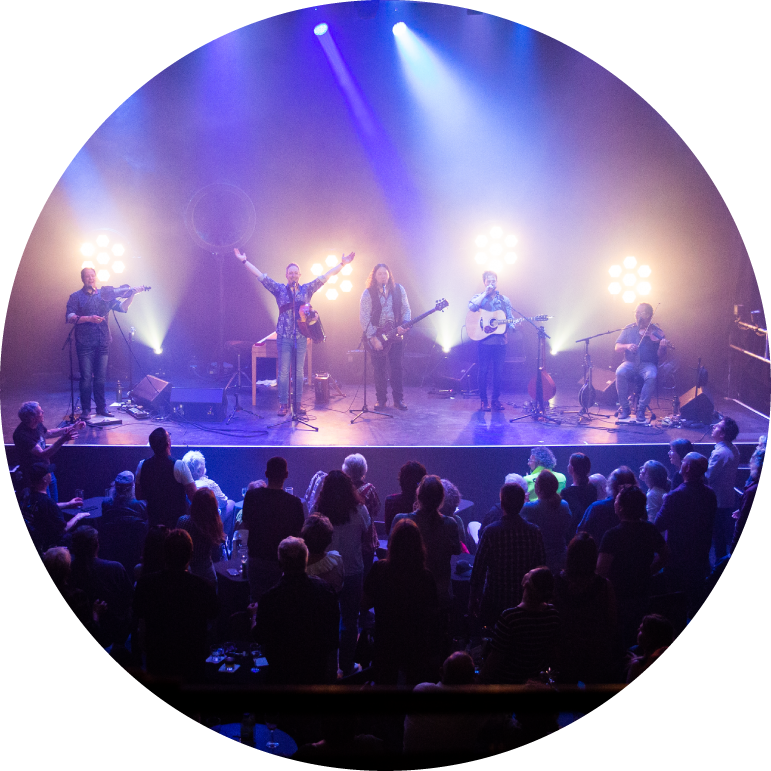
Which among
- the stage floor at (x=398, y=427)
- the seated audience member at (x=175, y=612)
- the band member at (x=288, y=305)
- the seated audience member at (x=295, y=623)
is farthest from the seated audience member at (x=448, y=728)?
the band member at (x=288, y=305)

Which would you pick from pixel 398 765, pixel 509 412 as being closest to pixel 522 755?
pixel 398 765

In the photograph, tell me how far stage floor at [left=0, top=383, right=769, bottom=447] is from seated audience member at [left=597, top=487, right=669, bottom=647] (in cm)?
311

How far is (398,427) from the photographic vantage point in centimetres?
820

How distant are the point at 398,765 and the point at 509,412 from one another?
659cm

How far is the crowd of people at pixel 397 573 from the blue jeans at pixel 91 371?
3145 millimetres

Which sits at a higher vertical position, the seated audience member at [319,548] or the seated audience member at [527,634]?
the seated audience member at [319,548]

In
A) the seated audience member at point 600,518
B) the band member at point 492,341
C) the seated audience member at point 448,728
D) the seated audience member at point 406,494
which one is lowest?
the seated audience member at point 448,728

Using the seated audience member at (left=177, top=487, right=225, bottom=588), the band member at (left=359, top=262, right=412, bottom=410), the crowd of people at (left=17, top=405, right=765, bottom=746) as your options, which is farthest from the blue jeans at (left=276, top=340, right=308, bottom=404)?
the seated audience member at (left=177, top=487, right=225, bottom=588)

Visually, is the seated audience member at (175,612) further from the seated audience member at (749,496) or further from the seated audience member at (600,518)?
the seated audience member at (749,496)

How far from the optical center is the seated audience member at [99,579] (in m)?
4.24

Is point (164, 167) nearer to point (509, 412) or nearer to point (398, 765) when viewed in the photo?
point (509, 412)

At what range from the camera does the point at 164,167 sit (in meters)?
11.5

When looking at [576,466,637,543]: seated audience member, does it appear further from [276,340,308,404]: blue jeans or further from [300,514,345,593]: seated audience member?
[276,340,308,404]: blue jeans

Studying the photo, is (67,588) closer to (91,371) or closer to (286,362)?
(286,362)
